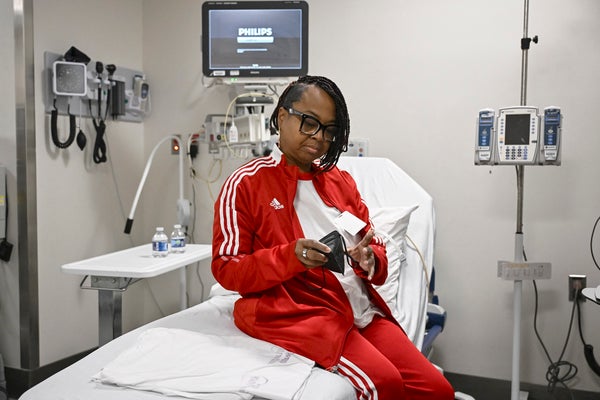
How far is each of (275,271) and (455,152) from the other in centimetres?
165

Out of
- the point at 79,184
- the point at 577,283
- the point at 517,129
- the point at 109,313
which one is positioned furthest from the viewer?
the point at 79,184

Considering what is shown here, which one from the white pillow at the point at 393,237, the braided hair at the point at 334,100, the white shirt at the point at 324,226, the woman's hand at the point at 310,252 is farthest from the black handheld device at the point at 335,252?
the white pillow at the point at 393,237

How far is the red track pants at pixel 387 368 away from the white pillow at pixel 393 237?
30cm

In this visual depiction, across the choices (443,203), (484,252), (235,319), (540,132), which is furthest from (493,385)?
(235,319)

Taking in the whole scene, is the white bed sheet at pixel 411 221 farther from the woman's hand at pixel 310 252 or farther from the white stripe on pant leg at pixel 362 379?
the woman's hand at pixel 310 252

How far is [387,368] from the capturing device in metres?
1.56

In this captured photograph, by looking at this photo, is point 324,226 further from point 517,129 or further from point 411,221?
point 517,129

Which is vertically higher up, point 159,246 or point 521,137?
point 521,137

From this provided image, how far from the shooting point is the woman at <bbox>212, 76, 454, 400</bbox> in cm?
154

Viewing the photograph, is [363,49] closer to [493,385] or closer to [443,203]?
[443,203]

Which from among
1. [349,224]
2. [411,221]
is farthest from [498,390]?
[349,224]

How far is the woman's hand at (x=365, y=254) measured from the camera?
1.62m

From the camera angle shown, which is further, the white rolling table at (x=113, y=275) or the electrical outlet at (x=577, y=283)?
the electrical outlet at (x=577, y=283)

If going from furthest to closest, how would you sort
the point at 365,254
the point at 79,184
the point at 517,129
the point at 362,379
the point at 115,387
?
1. the point at 79,184
2. the point at 517,129
3. the point at 365,254
4. the point at 362,379
5. the point at 115,387
